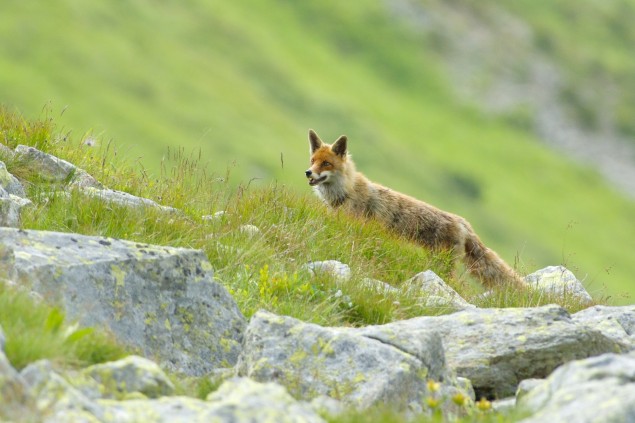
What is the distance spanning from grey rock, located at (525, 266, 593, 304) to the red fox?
118cm

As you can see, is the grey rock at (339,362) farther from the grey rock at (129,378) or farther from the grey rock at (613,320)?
the grey rock at (613,320)

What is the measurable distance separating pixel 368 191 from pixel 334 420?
1216cm

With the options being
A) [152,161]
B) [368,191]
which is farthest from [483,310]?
[152,161]

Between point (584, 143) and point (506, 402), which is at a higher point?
point (584, 143)

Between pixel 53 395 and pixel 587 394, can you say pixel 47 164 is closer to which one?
pixel 53 395

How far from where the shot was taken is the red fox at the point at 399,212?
1691 cm

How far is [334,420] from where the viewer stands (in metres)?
6.76

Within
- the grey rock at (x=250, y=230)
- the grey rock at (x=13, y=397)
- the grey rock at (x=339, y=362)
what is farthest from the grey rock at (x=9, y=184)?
the grey rock at (x=13, y=397)

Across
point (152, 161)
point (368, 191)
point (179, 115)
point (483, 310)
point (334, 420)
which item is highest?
point (179, 115)

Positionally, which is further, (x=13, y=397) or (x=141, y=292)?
(x=141, y=292)

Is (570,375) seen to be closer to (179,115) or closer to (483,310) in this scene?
(483,310)

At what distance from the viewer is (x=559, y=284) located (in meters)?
13.9

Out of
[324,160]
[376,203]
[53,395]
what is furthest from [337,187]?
[53,395]

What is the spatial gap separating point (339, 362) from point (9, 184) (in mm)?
5144
